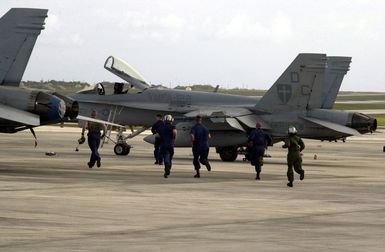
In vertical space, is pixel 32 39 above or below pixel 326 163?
above

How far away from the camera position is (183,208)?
1798 centimetres

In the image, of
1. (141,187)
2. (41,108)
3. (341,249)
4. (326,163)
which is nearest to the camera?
(341,249)

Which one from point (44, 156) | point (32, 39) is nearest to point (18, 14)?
point (32, 39)

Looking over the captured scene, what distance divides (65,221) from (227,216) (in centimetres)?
289

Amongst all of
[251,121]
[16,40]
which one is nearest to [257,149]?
[16,40]

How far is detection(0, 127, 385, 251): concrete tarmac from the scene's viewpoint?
13.5 meters

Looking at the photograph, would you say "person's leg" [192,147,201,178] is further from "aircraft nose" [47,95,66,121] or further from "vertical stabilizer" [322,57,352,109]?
"vertical stabilizer" [322,57,352,109]

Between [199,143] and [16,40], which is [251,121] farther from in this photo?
[16,40]

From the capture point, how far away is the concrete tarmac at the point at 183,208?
1345cm

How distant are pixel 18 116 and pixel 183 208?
7.95 m

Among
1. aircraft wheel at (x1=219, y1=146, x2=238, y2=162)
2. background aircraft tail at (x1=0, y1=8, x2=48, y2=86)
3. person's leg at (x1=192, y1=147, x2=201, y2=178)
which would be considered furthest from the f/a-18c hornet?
background aircraft tail at (x1=0, y1=8, x2=48, y2=86)

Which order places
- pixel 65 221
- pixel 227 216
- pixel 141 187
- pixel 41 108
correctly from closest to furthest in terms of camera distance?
pixel 65 221, pixel 227 216, pixel 141 187, pixel 41 108

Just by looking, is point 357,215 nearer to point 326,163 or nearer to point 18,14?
point 18,14

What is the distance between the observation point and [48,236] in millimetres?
13664
